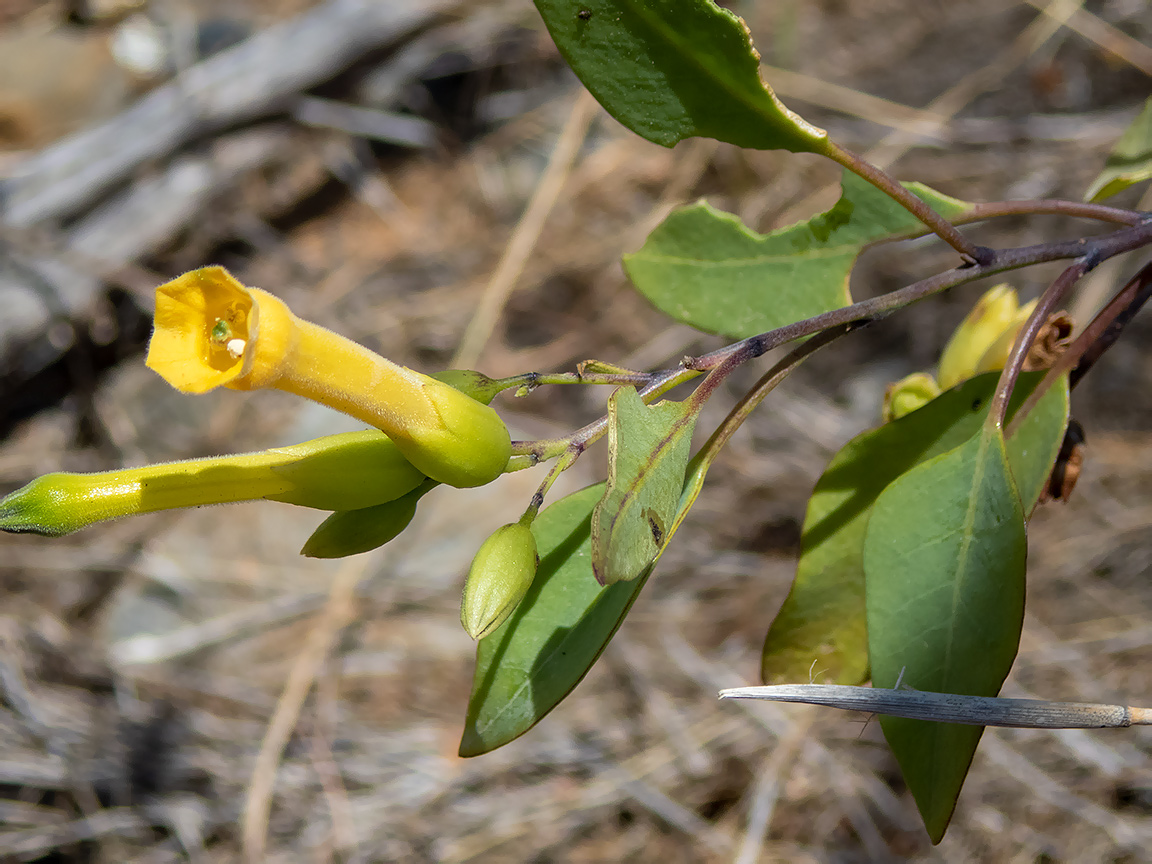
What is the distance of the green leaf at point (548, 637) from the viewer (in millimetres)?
817

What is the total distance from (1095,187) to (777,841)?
195cm

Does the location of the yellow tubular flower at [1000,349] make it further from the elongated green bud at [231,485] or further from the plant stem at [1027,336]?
the elongated green bud at [231,485]

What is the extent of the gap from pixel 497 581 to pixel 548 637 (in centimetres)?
14

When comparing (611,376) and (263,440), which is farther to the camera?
(263,440)

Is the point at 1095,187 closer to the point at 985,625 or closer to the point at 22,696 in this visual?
the point at 985,625

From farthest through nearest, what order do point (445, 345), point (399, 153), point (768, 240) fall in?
point (399, 153)
point (445, 345)
point (768, 240)

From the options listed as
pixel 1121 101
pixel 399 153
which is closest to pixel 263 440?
pixel 399 153

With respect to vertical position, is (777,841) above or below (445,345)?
below

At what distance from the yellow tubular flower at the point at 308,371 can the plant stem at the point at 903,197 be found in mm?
485

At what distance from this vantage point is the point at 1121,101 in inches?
123

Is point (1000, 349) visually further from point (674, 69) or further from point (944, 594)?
point (674, 69)

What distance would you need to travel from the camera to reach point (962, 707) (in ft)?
2.66

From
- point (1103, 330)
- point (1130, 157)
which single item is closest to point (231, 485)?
point (1103, 330)

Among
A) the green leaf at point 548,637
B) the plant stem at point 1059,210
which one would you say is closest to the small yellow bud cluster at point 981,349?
the plant stem at point 1059,210
